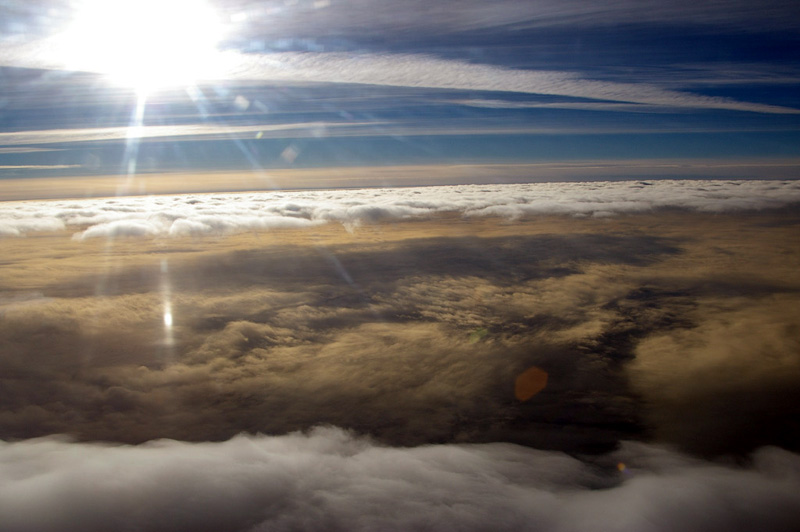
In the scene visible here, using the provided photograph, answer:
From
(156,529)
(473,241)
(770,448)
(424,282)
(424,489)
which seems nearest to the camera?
(156,529)

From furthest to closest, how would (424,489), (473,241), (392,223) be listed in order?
(392,223) < (473,241) < (424,489)

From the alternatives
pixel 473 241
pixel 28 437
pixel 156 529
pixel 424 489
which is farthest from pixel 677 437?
pixel 473 241

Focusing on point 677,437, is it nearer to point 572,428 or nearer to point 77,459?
point 572,428

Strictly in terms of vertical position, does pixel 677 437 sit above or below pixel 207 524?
below

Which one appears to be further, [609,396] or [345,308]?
[345,308]

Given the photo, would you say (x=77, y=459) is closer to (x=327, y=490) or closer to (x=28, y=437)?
(x=28, y=437)

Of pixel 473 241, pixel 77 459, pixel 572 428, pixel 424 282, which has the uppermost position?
pixel 473 241
